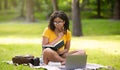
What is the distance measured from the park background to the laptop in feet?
2.97

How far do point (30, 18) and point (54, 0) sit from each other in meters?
9.06

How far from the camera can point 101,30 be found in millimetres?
25734

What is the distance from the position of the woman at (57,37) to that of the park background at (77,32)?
64cm

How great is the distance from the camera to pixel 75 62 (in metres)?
8.51

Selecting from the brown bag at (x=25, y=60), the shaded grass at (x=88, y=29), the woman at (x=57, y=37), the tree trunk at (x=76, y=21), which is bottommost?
the shaded grass at (x=88, y=29)

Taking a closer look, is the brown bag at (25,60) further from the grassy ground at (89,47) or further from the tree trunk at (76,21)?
the tree trunk at (76,21)

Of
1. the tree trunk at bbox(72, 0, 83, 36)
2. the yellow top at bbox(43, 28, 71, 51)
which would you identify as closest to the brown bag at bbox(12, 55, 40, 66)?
the yellow top at bbox(43, 28, 71, 51)

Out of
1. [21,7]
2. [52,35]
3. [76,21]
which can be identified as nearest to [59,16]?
[52,35]

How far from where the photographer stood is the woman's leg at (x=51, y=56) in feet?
28.9

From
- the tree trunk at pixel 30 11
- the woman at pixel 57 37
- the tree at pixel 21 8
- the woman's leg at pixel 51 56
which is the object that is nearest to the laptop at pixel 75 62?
the woman at pixel 57 37

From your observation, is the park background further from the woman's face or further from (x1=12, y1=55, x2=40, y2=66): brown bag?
the woman's face

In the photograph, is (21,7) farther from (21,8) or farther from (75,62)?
(75,62)

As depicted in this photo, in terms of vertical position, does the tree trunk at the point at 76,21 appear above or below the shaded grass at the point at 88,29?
above

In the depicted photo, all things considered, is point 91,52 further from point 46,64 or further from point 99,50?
point 46,64
